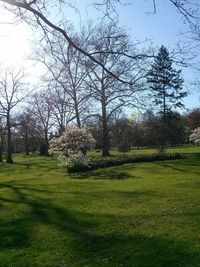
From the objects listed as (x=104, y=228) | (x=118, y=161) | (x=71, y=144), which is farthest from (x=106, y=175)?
(x=104, y=228)

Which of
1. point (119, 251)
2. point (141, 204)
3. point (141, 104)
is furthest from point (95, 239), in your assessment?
point (141, 104)

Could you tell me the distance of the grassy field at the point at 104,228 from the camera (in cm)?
894

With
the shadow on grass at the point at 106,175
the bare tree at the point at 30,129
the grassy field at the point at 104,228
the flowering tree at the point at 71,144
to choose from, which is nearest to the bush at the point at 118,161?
the flowering tree at the point at 71,144

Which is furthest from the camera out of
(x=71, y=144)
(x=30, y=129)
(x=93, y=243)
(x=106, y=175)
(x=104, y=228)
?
(x=30, y=129)

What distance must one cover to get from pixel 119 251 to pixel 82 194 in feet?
28.7

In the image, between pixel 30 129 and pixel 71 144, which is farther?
pixel 30 129

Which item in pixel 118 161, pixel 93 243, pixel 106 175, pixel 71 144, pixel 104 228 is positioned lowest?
pixel 93 243

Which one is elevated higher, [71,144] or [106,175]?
[71,144]

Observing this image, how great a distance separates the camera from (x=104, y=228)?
37.7 ft

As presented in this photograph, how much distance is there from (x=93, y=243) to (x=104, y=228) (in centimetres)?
143

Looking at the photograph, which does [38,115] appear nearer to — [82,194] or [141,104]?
[141,104]

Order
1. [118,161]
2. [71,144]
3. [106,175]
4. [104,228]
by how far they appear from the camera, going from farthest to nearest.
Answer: [118,161] < [71,144] < [106,175] < [104,228]

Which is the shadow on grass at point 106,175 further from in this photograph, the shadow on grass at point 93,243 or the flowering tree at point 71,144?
the shadow on grass at point 93,243

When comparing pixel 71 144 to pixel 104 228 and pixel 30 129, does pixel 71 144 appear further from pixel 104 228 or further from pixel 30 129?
pixel 30 129
